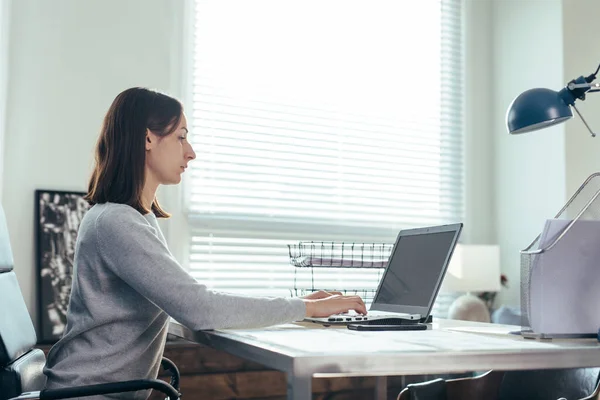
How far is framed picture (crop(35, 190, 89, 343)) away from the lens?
2904 millimetres

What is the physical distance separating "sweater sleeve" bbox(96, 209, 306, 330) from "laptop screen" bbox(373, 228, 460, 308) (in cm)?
42

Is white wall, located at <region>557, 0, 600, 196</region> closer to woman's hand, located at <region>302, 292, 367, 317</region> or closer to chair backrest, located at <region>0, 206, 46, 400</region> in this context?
woman's hand, located at <region>302, 292, 367, 317</region>

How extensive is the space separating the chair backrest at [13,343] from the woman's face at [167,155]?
0.37m

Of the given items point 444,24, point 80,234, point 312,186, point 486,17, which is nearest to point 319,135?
point 312,186

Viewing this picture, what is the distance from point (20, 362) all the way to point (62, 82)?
5.95 ft

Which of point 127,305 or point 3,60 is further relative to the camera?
point 3,60

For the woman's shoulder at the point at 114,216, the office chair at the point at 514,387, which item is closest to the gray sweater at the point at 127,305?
the woman's shoulder at the point at 114,216

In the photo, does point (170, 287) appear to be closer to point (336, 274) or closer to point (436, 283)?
point (436, 283)

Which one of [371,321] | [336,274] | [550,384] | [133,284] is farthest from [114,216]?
[336,274]

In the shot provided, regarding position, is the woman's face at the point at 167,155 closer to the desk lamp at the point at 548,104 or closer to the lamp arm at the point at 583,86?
the desk lamp at the point at 548,104

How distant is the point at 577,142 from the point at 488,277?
0.90 m

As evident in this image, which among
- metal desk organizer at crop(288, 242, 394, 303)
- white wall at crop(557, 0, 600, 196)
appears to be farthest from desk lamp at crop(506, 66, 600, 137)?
white wall at crop(557, 0, 600, 196)

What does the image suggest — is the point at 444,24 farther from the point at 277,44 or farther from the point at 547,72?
the point at 277,44

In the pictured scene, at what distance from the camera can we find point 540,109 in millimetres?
1661
